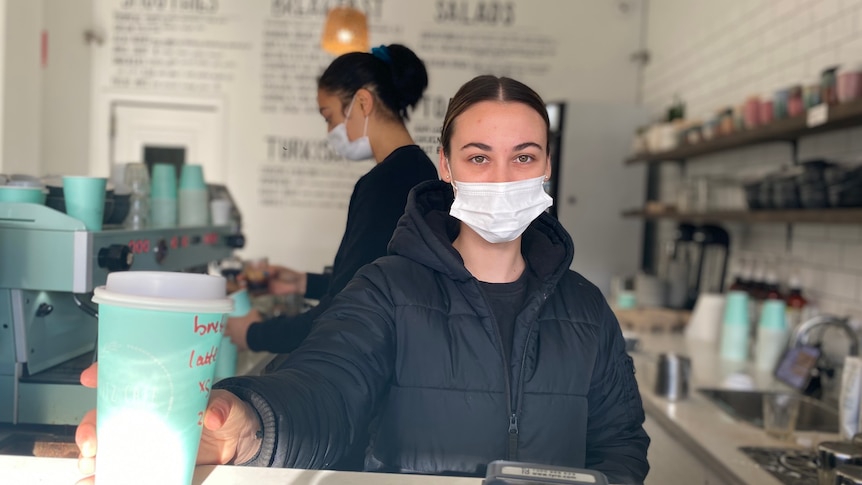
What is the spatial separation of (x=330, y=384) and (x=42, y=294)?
30.4 inches

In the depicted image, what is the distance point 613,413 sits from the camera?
1.21m

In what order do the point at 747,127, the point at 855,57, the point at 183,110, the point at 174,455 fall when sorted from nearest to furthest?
the point at 174,455
the point at 855,57
the point at 747,127
the point at 183,110

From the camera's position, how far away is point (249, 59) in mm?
5023

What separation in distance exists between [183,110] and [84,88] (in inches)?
24.3

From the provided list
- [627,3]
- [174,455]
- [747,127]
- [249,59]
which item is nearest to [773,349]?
[747,127]

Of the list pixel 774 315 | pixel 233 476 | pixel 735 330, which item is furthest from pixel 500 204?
pixel 735 330

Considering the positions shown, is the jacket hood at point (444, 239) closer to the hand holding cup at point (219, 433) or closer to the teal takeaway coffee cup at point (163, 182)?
the hand holding cup at point (219, 433)

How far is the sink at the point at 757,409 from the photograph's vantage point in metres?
2.30

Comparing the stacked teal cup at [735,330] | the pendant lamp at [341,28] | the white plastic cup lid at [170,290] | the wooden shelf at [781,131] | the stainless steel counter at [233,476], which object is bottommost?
the stacked teal cup at [735,330]

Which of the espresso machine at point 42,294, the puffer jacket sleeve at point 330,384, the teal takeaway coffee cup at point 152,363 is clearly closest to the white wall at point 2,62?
the espresso machine at point 42,294

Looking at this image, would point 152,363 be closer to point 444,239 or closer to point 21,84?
point 444,239

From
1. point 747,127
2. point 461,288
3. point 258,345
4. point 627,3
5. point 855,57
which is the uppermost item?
point 627,3

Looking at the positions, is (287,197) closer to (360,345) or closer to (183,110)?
(183,110)

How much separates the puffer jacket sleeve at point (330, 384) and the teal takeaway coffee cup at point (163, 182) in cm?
119
